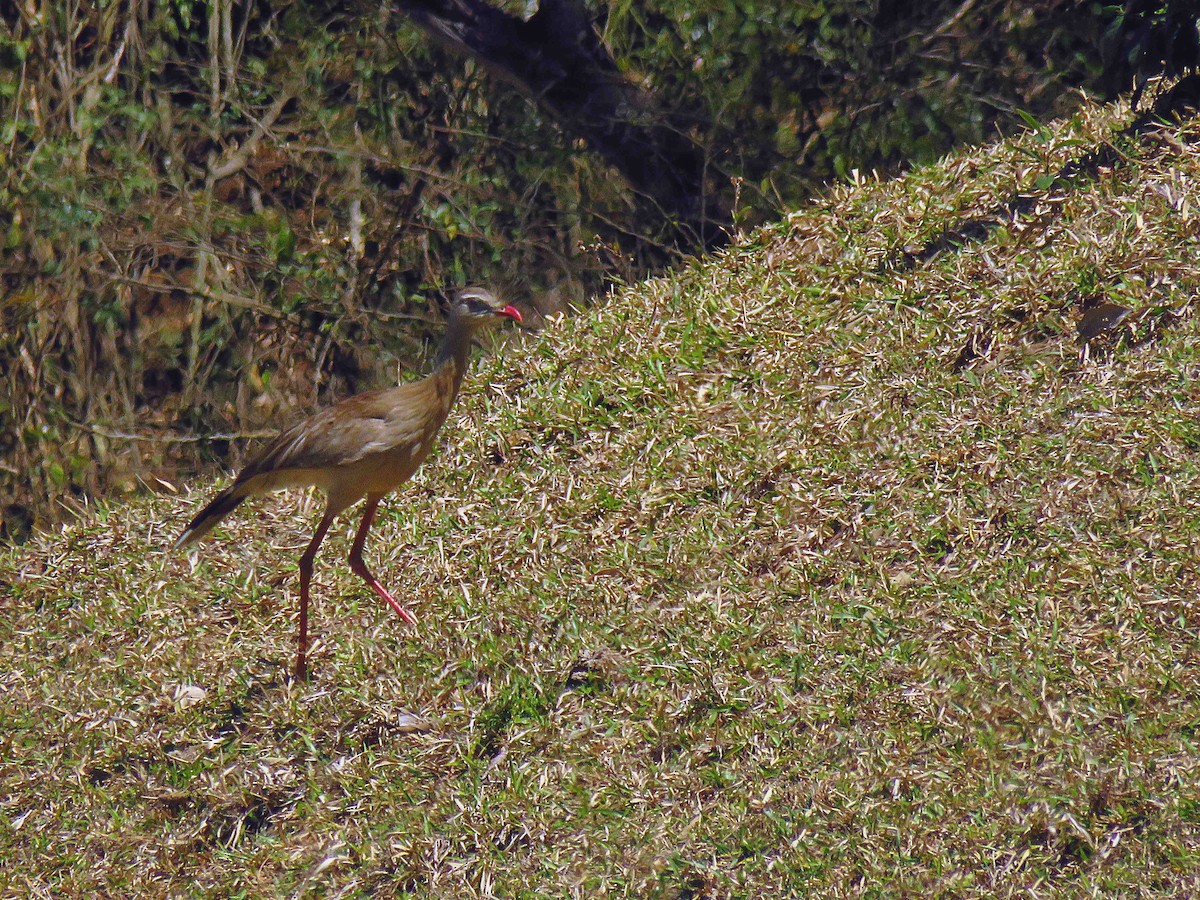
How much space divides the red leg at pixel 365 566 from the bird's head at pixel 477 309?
0.76 m

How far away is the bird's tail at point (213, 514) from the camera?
224 inches

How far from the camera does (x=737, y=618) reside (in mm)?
5016

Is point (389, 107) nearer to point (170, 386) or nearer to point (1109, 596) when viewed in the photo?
point (170, 386)

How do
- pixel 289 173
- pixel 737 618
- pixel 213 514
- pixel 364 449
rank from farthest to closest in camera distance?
pixel 289 173 → pixel 213 514 → pixel 364 449 → pixel 737 618

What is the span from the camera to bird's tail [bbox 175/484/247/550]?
5.68 m

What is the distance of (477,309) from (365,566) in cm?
105

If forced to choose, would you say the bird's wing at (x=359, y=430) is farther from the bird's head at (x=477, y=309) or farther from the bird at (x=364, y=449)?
the bird's head at (x=477, y=309)

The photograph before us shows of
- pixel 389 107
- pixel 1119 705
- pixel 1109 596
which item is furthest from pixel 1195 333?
pixel 389 107

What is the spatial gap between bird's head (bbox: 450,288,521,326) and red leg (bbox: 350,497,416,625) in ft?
2.51

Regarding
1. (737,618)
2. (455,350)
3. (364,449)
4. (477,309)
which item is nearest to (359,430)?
(364,449)

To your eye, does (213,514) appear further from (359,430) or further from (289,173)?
(289,173)

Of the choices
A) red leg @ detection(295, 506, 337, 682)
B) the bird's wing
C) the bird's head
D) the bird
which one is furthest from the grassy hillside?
the bird's head

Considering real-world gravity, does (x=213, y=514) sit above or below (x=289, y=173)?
below

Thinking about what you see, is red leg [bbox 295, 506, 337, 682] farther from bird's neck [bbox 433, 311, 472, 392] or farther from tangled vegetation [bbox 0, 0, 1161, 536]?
tangled vegetation [bbox 0, 0, 1161, 536]
